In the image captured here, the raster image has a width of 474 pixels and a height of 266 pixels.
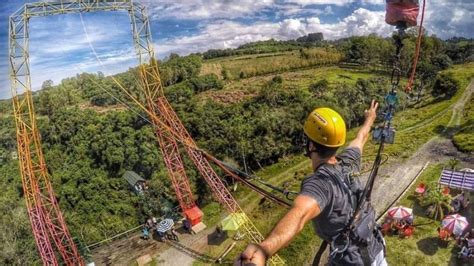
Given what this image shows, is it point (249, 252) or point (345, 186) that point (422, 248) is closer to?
point (345, 186)

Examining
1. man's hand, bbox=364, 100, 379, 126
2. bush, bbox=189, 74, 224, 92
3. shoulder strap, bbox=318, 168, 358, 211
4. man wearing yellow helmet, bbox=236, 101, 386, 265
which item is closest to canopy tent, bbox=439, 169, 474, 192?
man's hand, bbox=364, 100, 379, 126

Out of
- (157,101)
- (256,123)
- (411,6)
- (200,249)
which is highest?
(411,6)

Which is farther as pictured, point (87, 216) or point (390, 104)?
point (87, 216)

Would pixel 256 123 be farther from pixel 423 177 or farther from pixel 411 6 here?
pixel 411 6

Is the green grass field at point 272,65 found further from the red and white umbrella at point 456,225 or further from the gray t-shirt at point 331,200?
the gray t-shirt at point 331,200

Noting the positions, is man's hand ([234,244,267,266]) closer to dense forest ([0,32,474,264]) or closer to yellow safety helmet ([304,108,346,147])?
yellow safety helmet ([304,108,346,147])

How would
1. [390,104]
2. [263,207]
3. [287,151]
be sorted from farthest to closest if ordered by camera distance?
[287,151], [263,207], [390,104]

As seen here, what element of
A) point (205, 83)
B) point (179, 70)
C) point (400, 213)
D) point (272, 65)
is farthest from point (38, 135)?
point (272, 65)

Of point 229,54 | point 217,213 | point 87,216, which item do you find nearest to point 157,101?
point 217,213
